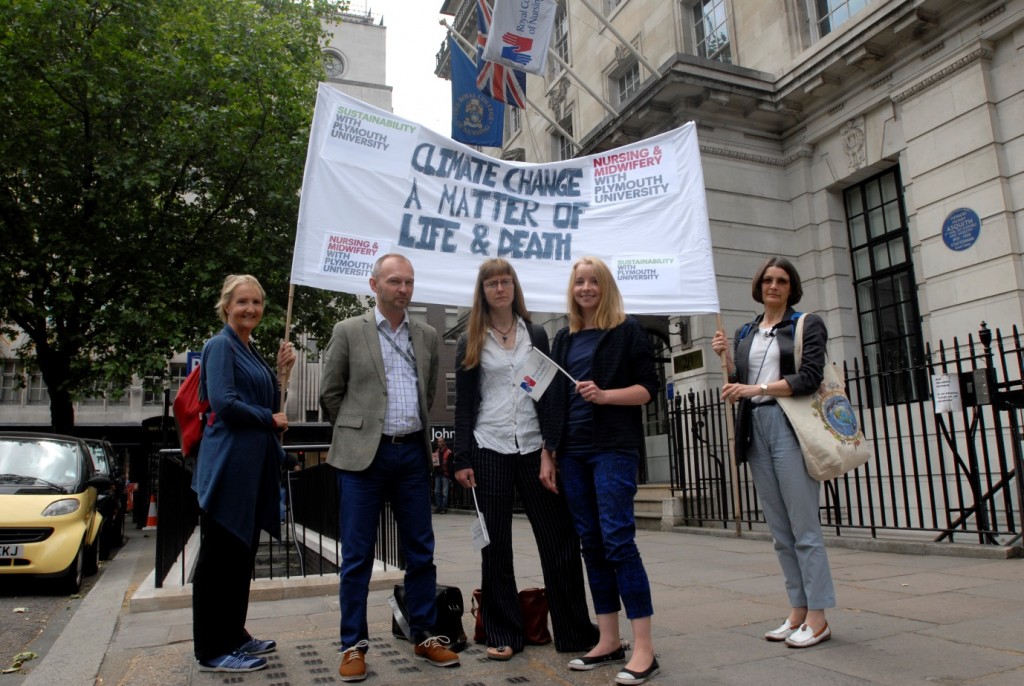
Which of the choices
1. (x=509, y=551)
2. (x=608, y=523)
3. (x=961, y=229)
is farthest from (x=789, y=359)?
(x=961, y=229)

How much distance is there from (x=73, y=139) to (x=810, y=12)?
575 inches

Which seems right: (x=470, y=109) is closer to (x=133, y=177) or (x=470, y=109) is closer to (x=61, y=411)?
(x=133, y=177)

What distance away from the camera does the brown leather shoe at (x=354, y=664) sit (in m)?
3.44

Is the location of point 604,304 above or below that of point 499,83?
below

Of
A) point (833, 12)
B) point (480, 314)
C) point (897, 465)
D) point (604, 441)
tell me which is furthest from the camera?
point (833, 12)

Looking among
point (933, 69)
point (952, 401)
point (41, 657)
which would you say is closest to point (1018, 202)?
point (933, 69)

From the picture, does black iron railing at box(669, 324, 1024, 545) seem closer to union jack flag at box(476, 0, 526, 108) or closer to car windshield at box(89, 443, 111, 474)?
union jack flag at box(476, 0, 526, 108)

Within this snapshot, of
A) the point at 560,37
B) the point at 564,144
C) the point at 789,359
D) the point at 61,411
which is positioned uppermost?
the point at 560,37

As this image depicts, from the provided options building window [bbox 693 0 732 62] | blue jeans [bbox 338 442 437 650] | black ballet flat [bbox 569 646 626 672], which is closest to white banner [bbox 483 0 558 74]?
building window [bbox 693 0 732 62]

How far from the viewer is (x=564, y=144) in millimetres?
21266

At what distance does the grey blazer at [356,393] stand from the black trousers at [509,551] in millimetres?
407

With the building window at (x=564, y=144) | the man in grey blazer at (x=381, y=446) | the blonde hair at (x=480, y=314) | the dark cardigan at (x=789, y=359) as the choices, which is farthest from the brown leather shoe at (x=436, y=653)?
the building window at (x=564, y=144)

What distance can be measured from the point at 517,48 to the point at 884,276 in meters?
7.25

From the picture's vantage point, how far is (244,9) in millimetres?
18375
